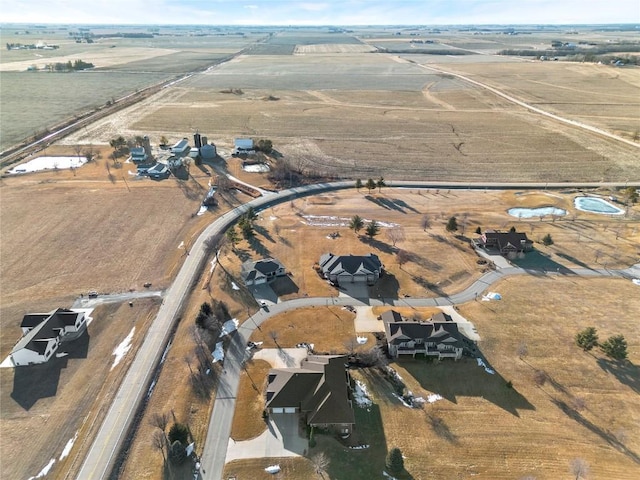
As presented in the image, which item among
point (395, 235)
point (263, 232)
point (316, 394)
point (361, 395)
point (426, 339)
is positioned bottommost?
point (361, 395)

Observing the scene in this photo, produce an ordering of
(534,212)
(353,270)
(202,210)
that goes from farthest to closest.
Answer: (534,212) < (202,210) < (353,270)

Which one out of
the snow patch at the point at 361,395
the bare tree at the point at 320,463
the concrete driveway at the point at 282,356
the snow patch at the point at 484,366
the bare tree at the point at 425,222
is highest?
the bare tree at the point at 425,222

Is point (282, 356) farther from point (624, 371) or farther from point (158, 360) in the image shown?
point (624, 371)

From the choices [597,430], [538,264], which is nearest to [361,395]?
[597,430]

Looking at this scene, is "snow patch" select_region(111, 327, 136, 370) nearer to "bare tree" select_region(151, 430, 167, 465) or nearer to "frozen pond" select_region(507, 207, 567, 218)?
"bare tree" select_region(151, 430, 167, 465)

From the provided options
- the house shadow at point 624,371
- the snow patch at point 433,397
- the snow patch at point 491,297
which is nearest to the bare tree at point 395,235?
the snow patch at point 491,297

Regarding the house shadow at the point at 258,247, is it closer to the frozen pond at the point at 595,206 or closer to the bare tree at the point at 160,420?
the bare tree at the point at 160,420
